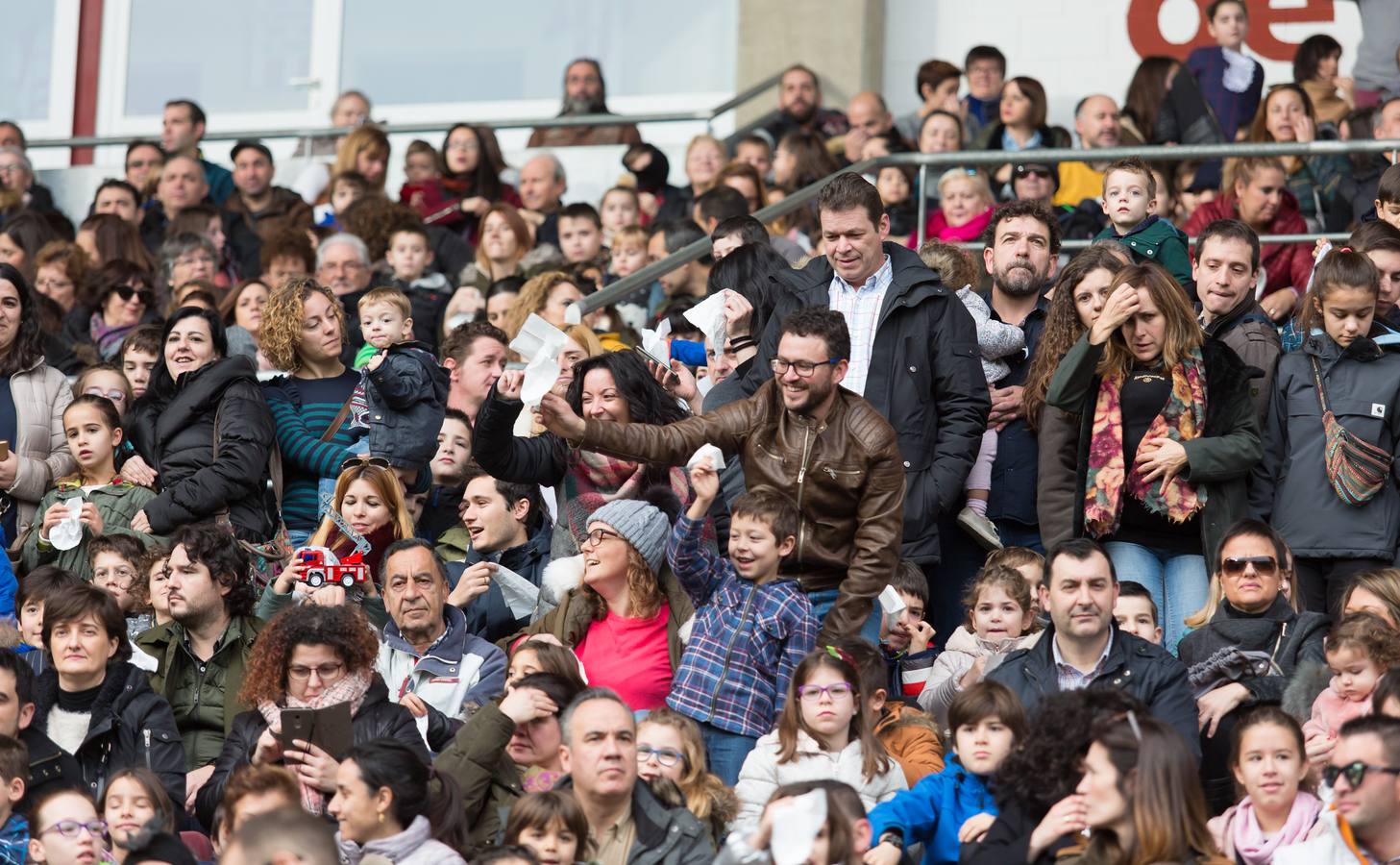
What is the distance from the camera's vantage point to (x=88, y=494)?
378 inches

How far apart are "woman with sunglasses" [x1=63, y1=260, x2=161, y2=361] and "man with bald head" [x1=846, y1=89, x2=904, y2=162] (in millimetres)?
4179

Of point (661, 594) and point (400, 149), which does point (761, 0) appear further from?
point (661, 594)

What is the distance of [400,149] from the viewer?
16.4 metres

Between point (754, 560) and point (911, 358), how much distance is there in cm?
131

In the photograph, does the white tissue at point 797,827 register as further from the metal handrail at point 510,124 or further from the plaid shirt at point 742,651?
the metal handrail at point 510,124

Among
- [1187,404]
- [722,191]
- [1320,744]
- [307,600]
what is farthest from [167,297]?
[1320,744]

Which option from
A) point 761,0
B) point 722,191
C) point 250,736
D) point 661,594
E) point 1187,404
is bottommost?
point 250,736

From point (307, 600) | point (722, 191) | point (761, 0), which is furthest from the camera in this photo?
point (761, 0)

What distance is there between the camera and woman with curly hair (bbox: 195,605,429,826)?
7.37 meters

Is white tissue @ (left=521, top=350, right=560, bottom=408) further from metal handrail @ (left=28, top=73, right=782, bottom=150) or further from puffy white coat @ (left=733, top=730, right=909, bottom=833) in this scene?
metal handrail @ (left=28, top=73, right=782, bottom=150)

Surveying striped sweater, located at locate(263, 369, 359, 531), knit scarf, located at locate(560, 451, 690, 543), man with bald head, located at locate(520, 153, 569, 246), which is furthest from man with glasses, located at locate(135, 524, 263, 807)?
man with bald head, located at locate(520, 153, 569, 246)

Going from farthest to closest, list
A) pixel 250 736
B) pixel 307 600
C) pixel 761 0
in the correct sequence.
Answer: pixel 761 0 < pixel 307 600 < pixel 250 736

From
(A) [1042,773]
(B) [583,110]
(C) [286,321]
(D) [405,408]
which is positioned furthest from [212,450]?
(B) [583,110]

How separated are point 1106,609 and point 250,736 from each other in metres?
2.77
